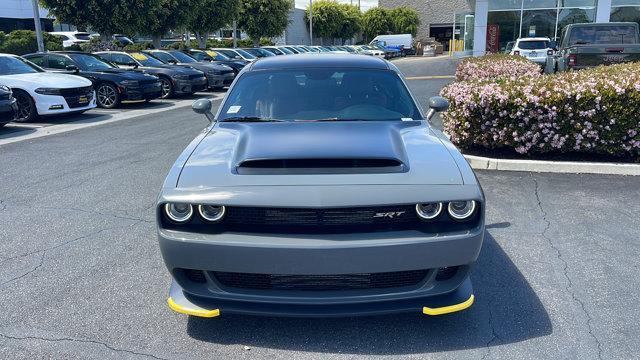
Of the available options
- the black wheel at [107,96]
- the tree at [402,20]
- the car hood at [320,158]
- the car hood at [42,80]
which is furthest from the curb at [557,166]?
the tree at [402,20]

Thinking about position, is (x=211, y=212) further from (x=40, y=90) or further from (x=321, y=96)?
(x=40, y=90)

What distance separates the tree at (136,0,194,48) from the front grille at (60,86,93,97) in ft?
36.8

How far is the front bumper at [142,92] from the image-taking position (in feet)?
A: 46.7

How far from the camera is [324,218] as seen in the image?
2818 mm

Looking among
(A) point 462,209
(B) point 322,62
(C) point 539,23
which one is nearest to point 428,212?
(A) point 462,209

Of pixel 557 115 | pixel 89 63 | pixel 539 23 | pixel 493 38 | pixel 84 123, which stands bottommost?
pixel 84 123

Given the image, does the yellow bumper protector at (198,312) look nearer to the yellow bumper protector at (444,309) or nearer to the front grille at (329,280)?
the front grille at (329,280)

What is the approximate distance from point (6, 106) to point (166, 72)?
677cm

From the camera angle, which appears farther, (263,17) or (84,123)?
(263,17)

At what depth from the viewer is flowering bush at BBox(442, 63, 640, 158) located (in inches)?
266

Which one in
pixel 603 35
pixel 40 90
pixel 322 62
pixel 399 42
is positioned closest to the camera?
pixel 322 62

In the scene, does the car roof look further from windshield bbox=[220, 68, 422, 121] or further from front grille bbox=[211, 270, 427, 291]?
front grille bbox=[211, 270, 427, 291]

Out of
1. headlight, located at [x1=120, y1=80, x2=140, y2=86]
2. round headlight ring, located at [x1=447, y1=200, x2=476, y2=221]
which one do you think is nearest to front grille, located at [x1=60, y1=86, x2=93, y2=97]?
headlight, located at [x1=120, y1=80, x2=140, y2=86]

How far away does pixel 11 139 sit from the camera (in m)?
10.0
